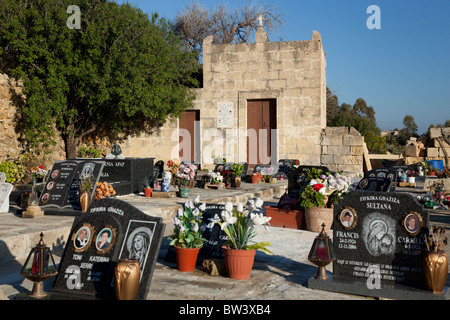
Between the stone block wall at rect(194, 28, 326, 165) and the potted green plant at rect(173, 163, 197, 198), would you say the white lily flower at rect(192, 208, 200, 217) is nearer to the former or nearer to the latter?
the potted green plant at rect(173, 163, 197, 198)

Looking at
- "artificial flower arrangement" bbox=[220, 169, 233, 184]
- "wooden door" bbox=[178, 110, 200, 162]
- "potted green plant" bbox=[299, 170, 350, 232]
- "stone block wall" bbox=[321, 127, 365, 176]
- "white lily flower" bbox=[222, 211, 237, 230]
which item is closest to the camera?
"white lily flower" bbox=[222, 211, 237, 230]

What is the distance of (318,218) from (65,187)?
15.0ft

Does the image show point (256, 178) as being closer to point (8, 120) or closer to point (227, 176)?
point (227, 176)

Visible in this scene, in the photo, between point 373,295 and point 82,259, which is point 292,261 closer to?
point 373,295

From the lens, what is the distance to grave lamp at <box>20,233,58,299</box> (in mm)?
4098

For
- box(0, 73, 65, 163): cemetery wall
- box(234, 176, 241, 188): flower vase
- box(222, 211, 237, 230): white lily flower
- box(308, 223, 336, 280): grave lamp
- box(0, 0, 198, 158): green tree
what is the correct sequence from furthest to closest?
box(0, 0, 198, 158): green tree < box(0, 73, 65, 163): cemetery wall < box(234, 176, 241, 188): flower vase < box(222, 211, 237, 230): white lily flower < box(308, 223, 336, 280): grave lamp

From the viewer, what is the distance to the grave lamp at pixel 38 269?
410cm

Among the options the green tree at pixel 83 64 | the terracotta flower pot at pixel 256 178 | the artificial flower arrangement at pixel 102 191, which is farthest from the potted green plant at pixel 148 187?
the green tree at pixel 83 64

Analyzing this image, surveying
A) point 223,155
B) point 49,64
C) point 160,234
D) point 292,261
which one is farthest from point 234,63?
point 160,234

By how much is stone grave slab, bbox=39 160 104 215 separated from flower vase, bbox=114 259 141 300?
4366mm

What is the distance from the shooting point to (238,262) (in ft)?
16.3

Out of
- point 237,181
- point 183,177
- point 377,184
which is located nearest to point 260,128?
point 237,181

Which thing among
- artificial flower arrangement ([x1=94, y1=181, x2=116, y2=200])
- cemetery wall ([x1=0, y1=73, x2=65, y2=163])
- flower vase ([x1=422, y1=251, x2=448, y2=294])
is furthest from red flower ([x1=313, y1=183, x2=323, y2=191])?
cemetery wall ([x1=0, y1=73, x2=65, y2=163])

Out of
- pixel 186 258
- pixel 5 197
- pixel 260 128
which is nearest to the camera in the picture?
pixel 186 258
